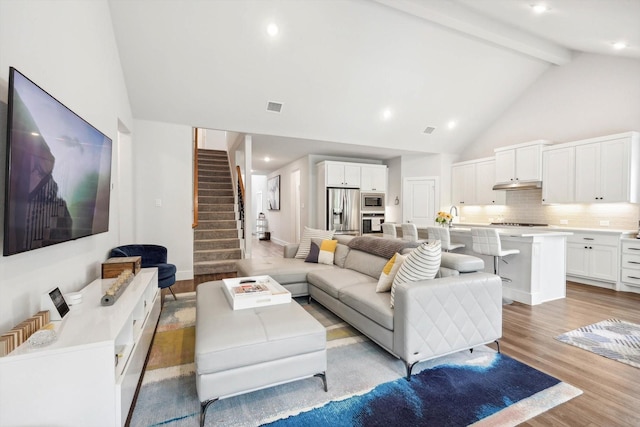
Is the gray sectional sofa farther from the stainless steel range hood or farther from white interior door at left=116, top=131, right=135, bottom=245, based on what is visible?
the stainless steel range hood

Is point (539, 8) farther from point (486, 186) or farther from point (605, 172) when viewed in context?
point (486, 186)

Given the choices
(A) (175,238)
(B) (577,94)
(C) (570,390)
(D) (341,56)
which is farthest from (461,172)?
(A) (175,238)

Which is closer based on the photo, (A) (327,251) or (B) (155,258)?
(B) (155,258)

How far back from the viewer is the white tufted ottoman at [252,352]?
168cm

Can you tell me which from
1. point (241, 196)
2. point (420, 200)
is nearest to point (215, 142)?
point (241, 196)

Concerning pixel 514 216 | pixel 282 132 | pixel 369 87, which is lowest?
pixel 514 216

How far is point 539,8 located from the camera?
3584mm

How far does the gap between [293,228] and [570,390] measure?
22.7ft

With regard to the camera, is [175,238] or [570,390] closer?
[570,390]

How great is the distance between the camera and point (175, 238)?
16.2 feet

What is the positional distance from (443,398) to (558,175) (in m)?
5.26

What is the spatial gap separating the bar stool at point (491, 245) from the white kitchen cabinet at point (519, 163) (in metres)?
2.67

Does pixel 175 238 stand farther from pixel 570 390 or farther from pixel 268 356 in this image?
pixel 570 390

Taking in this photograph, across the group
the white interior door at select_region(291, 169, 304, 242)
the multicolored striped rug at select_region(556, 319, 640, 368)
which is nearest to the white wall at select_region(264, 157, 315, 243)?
the white interior door at select_region(291, 169, 304, 242)
